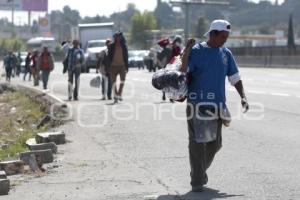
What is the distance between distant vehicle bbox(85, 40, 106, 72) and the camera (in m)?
48.9

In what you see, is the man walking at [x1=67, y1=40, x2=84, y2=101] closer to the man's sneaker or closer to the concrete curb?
the concrete curb

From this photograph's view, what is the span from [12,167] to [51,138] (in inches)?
102

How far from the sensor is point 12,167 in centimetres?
999

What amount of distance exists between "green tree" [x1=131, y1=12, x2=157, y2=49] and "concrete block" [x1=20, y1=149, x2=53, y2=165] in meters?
137

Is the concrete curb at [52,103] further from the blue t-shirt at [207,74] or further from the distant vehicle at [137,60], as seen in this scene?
the distant vehicle at [137,60]

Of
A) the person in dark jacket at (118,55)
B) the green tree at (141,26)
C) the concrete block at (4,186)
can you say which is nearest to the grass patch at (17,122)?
the person in dark jacket at (118,55)

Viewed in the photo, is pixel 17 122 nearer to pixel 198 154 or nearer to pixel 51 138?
pixel 51 138

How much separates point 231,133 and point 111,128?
253 centimetres

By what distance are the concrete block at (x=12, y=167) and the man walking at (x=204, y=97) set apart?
276 centimetres

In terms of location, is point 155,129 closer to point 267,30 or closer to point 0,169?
point 0,169

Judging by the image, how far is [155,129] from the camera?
14.6m

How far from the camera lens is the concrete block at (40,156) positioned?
1033cm

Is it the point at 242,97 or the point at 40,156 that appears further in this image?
the point at 40,156

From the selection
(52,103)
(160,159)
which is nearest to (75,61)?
(52,103)
